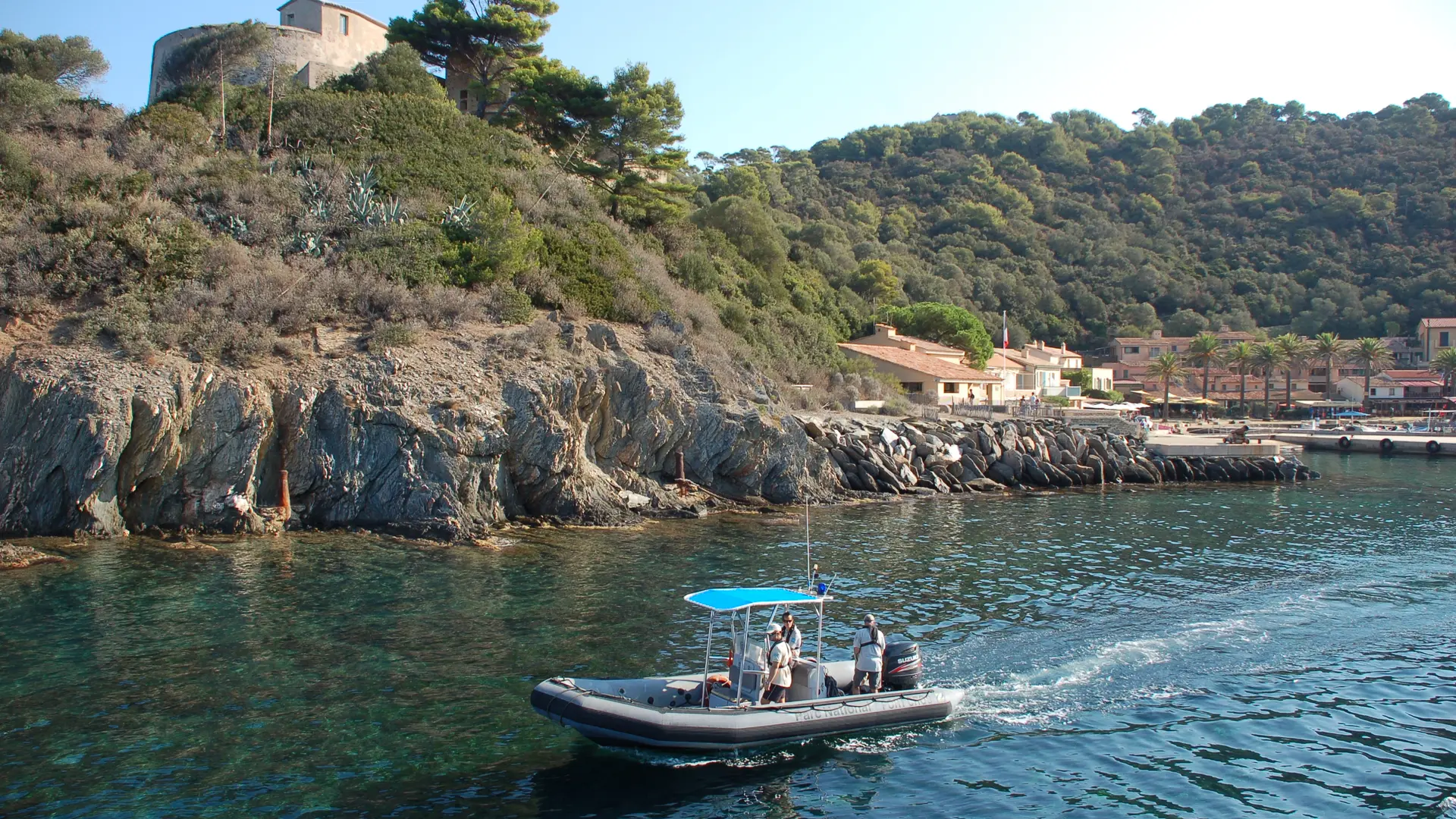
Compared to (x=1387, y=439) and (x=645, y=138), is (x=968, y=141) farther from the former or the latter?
(x=645, y=138)

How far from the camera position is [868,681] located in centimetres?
1442

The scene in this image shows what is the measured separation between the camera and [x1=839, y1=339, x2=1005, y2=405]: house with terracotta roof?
56.1 meters

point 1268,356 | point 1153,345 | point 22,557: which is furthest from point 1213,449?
point 1153,345

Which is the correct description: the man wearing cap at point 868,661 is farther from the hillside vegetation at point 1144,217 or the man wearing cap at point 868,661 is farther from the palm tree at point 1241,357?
the palm tree at point 1241,357

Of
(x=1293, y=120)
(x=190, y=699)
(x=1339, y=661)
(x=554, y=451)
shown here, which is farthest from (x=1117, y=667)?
(x=1293, y=120)

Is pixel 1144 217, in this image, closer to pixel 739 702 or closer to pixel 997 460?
pixel 997 460

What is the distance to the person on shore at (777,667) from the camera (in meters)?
13.7

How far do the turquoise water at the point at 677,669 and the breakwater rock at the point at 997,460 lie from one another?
10.5 m

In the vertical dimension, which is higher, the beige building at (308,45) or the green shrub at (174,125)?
the beige building at (308,45)

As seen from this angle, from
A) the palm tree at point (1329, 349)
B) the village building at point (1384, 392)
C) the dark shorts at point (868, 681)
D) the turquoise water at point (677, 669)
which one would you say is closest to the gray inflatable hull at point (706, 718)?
the turquoise water at point (677, 669)

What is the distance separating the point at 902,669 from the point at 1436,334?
348 ft

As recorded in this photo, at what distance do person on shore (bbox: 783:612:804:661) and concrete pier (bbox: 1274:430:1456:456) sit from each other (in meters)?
62.9

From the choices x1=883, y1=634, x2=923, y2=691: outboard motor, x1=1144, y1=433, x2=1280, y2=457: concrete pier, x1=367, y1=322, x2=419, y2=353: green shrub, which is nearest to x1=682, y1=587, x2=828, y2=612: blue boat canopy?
x1=883, y1=634, x2=923, y2=691: outboard motor

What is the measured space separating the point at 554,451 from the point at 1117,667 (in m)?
17.0
